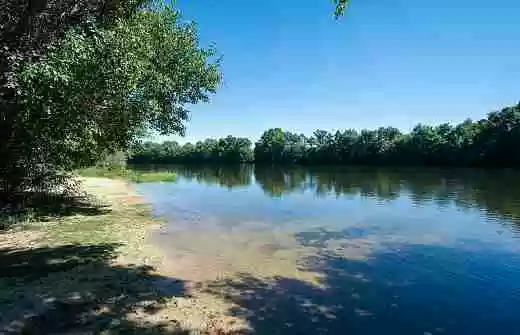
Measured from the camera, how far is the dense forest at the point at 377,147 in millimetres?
81562

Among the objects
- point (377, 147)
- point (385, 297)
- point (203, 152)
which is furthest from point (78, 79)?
point (203, 152)

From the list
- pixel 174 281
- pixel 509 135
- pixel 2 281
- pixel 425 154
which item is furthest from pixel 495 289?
pixel 425 154

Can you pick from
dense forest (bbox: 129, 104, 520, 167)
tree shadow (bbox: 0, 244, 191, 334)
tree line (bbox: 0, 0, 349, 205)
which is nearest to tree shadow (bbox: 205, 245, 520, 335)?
tree shadow (bbox: 0, 244, 191, 334)

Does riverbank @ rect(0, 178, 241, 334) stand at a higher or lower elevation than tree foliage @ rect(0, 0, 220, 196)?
lower

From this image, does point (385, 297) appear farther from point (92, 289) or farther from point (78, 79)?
point (78, 79)

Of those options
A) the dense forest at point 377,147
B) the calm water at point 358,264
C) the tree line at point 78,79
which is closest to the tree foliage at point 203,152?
the dense forest at point 377,147

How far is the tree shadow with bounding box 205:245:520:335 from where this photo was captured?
31.5ft

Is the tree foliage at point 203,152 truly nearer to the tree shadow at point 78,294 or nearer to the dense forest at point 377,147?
the dense forest at point 377,147

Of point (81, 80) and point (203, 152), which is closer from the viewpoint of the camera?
point (81, 80)

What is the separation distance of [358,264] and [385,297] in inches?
147

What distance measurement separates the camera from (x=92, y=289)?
1073cm

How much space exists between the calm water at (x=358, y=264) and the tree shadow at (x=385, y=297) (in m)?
0.03

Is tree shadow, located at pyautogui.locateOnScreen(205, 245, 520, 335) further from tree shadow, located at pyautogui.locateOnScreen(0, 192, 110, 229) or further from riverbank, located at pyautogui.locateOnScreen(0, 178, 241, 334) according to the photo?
tree shadow, located at pyautogui.locateOnScreen(0, 192, 110, 229)

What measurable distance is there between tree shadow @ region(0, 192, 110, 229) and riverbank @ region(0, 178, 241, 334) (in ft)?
6.63
